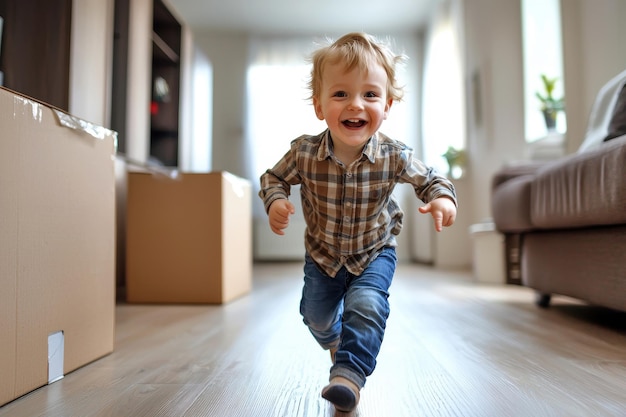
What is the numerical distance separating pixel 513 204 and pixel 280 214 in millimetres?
1325

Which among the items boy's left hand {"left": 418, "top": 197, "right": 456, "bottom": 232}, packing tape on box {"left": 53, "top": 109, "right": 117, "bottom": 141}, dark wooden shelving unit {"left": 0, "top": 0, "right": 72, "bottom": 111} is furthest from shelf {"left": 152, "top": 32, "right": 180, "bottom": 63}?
boy's left hand {"left": 418, "top": 197, "right": 456, "bottom": 232}

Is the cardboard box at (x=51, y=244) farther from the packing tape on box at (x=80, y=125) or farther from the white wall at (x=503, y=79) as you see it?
the white wall at (x=503, y=79)

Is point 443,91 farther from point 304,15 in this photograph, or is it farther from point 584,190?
point 584,190

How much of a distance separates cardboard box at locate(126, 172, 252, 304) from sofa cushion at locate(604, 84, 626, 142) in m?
1.40

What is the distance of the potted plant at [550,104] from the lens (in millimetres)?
3164

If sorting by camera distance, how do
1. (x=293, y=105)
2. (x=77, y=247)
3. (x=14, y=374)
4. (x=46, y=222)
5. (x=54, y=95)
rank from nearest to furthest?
(x=14, y=374) < (x=46, y=222) < (x=77, y=247) < (x=54, y=95) < (x=293, y=105)

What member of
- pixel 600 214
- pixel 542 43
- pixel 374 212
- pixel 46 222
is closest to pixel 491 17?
pixel 542 43

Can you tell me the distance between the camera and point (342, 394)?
0.76 meters

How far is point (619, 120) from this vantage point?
162 cm

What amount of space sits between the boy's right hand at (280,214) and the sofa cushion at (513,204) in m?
1.25

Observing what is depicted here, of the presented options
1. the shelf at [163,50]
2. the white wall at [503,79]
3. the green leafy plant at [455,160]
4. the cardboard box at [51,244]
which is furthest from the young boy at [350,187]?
the green leafy plant at [455,160]

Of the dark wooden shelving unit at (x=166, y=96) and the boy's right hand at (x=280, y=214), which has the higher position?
the dark wooden shelving unit at (x=166, y=96)

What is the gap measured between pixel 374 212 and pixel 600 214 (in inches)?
28.6

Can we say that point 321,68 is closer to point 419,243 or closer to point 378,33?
point 419,243
